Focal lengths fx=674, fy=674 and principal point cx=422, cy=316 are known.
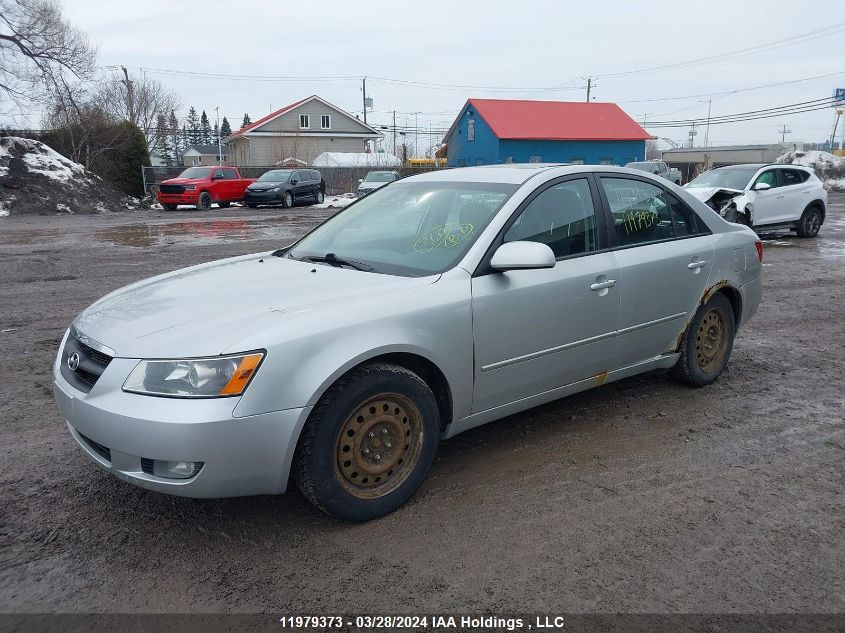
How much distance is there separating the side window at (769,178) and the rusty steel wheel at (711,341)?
36.6ft

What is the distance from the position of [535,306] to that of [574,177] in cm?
100

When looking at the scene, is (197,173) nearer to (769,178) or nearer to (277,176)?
(277,176)

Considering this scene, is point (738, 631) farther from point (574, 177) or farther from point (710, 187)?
point (710, 187)

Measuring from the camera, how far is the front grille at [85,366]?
2996 mm

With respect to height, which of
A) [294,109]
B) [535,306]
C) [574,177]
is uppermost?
[294,109]

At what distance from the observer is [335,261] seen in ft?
12.8

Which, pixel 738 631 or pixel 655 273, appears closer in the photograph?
pixel 738 631

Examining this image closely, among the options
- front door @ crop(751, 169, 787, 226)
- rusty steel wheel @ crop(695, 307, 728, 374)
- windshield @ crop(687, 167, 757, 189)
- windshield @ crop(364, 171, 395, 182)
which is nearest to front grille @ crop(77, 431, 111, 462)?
rusty steel wheel @ crop(695, 307, 728, 374)

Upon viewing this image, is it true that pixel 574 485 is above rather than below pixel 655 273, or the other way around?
below

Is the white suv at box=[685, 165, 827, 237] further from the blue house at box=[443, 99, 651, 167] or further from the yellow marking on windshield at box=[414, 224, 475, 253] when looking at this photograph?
the blue house at box=[443, 99, 651, 167]

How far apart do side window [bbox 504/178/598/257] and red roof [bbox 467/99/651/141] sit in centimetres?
4385

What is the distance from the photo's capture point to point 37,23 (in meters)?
29.2

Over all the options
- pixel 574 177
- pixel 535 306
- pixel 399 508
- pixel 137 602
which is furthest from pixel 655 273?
pixel 137 602

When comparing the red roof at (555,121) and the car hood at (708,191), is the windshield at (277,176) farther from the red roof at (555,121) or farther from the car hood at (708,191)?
the red roof at (555,121)
